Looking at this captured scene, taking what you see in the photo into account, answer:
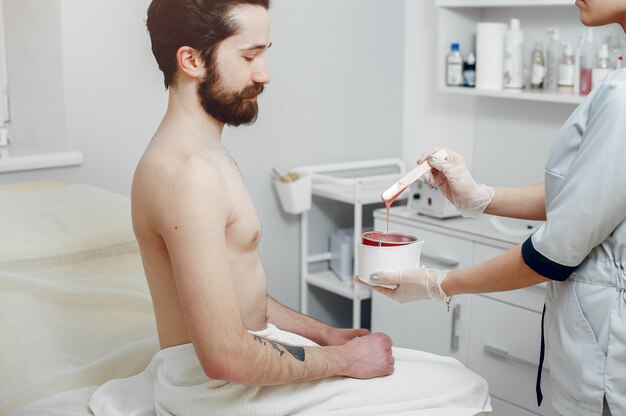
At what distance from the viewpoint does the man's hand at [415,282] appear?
1.58 m

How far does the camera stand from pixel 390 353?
5.15ft

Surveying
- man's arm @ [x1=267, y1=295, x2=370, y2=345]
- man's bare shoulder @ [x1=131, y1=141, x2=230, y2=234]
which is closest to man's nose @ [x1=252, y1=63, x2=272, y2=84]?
man's bare shoulder @ [x1=131, y1=141, x2=230, y2=234]

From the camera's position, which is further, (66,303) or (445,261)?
(445,261)

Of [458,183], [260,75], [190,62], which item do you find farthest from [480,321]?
[190,62]

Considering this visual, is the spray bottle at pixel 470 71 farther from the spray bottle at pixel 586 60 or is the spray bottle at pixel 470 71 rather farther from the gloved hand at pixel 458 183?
the gloved hand at pixel 458 183

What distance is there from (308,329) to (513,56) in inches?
53.5

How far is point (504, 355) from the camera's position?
97.6 inches

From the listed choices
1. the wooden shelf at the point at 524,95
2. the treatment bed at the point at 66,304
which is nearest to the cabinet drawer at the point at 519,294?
the wooden shelf at the point at 524,95

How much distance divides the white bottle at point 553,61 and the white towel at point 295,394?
54.3 inches

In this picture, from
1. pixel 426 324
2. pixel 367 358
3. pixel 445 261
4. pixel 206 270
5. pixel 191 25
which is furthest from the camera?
pixel 426 324

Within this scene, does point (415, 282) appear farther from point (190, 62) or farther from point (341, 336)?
point (190, 62)

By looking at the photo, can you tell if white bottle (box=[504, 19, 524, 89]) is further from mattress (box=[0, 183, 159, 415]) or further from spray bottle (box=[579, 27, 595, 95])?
mattress (box=[0, 183, 159, 415])

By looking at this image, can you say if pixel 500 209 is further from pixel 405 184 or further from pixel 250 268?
pixel 250 268

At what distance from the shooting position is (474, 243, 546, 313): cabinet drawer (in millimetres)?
2367
